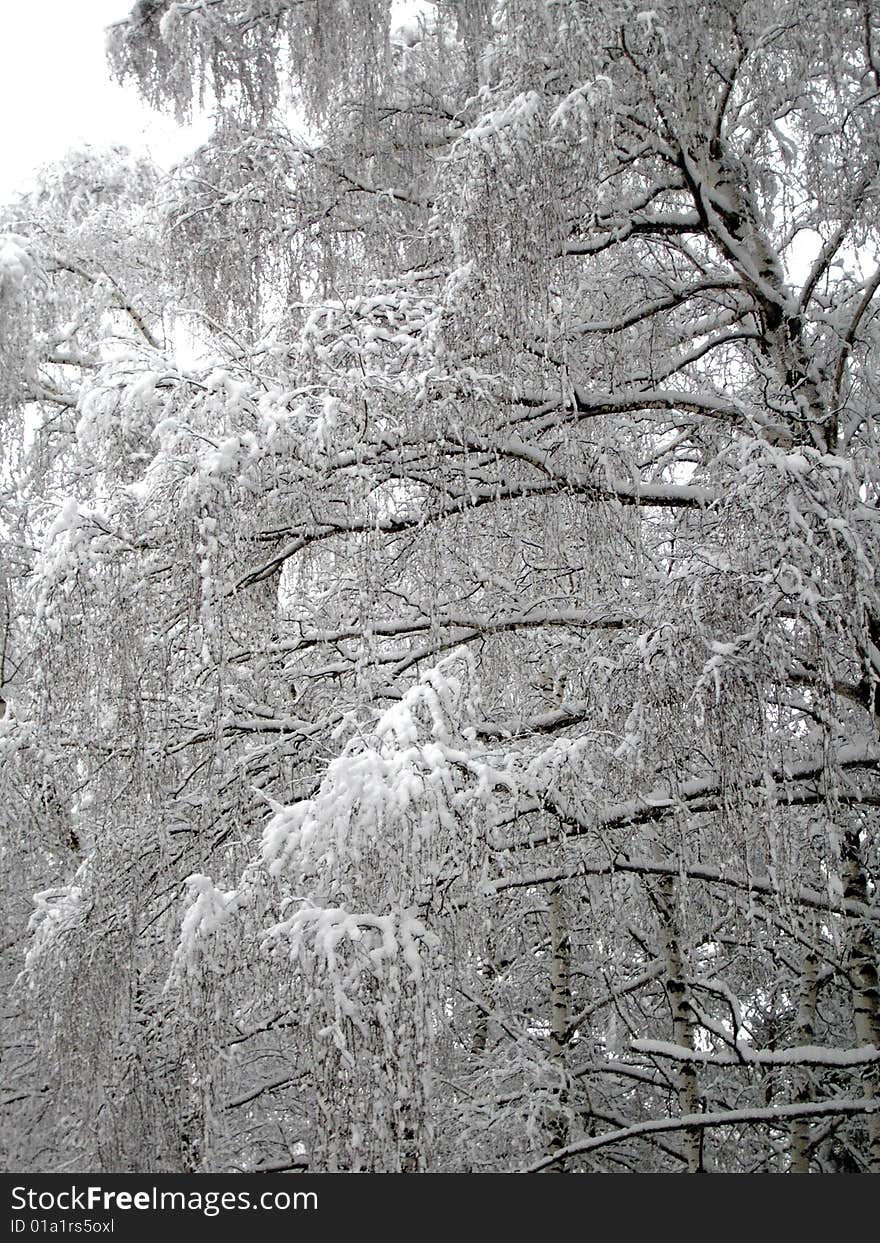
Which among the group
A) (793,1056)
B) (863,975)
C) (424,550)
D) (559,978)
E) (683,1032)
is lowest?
(793,1056)

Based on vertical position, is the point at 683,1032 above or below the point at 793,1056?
above

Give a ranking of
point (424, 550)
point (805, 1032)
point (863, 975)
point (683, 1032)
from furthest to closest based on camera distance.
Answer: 1. point (805, 1032)
2. point (683, 1032)
3. point (863, 975)
4. point (424, 550)

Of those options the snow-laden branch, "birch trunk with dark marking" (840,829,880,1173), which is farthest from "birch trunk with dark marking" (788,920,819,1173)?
the snow-laden branch

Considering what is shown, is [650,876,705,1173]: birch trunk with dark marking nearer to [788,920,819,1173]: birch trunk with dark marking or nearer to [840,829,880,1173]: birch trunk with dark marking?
[788,920,819,1173]: birch trunk with dark marking

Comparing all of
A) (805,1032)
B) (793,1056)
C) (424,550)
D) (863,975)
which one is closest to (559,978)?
(805,1032)

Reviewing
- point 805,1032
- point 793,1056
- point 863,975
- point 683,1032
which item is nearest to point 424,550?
point 793,1056

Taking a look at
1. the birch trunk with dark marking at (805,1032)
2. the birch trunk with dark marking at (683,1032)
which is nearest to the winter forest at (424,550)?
the birch trunk with dark marking at (683,1032)

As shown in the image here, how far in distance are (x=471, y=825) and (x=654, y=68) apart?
2.39 metres

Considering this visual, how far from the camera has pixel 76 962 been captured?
347 cm

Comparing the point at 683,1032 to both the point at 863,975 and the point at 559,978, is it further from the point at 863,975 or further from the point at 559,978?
the point at 863,975

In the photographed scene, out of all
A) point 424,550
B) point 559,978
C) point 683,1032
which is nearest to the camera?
point 424,550

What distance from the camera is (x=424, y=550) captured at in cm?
388

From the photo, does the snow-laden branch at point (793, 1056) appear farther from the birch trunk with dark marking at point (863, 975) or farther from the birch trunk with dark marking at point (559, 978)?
the birch trunk with dark marking at point (559, 978)

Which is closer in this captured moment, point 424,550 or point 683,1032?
point 424,550
